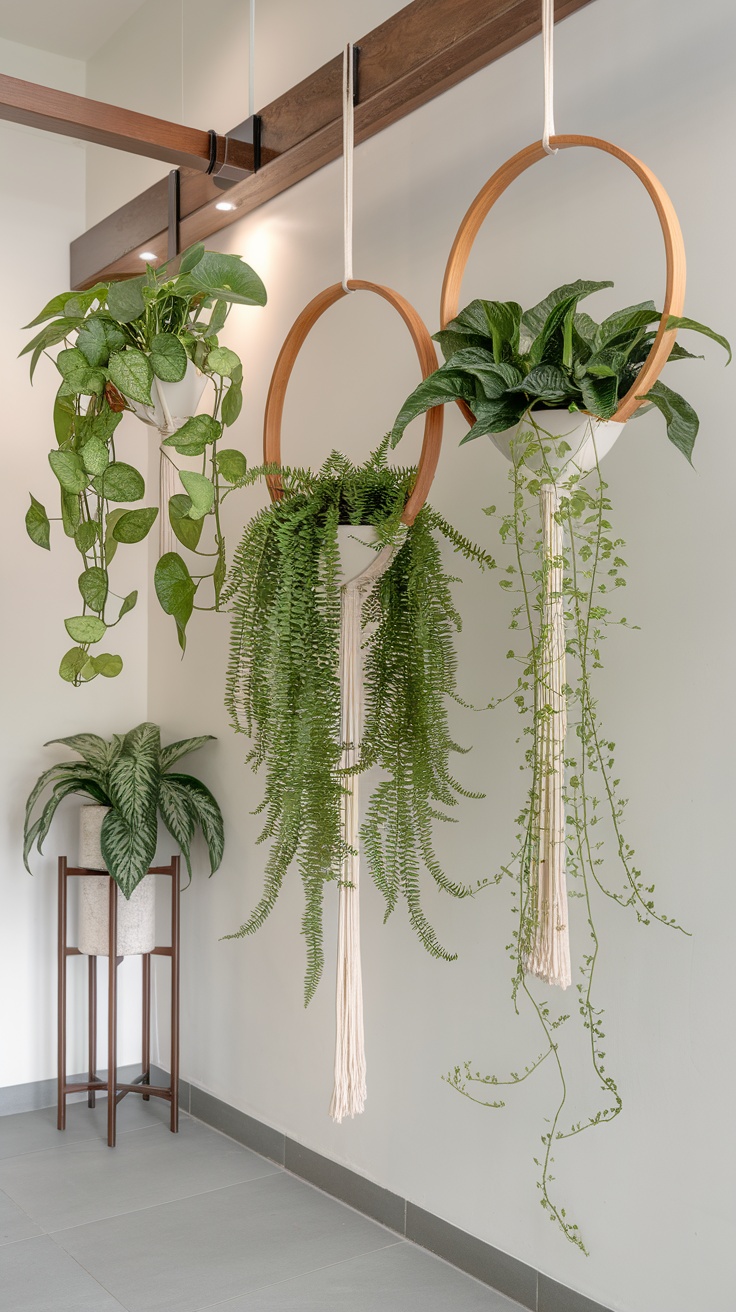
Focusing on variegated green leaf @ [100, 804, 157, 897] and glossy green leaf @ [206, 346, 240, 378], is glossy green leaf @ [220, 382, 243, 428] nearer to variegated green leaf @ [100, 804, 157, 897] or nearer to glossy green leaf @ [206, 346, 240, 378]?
glossy green leaf @ [206, 346, 240, 378]

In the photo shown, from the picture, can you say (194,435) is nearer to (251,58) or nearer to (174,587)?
(174,587)

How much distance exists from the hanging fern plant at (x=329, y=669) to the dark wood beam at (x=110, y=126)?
3.96ft

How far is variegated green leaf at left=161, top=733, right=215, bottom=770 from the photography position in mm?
3146

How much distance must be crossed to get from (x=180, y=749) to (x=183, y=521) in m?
1.23

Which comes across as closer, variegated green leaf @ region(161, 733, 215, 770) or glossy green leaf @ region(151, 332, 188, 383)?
glossy green leaf @ region(151, 332, 188, 383)

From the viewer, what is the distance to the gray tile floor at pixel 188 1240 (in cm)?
217

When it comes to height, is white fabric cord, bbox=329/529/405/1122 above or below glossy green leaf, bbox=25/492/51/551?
below

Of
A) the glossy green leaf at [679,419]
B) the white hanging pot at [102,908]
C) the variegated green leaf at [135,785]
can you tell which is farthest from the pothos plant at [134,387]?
the white hanging pot at [102,908]

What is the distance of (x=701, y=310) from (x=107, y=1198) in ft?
7.72

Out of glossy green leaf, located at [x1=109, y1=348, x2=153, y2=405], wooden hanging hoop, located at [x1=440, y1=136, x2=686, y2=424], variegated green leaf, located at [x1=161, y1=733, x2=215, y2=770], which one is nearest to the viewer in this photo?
wooden hanging hoop, located at [x1=440, y1=136, x2=686, y2=424]

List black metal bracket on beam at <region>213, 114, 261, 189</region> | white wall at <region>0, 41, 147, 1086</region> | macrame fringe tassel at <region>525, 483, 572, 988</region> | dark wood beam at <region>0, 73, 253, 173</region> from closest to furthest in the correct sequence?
macrame fringe tassel at <region>525, 483, 572, 988</region>, dark wood beam at <region>0, 73, 253, 173</region>, black metal bracket on beam at <region>213, 114, 261, 189</region>, white wall at <region>0, 41, 147, 1086</region>

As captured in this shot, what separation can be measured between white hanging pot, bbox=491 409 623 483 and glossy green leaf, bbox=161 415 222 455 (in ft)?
1.74

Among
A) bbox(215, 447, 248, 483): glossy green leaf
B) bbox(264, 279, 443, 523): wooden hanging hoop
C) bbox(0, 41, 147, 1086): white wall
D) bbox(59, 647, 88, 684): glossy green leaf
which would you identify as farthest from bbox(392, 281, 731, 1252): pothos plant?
bbox(0, 41, 147, 1086): white wall

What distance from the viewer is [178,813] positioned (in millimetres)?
3004
